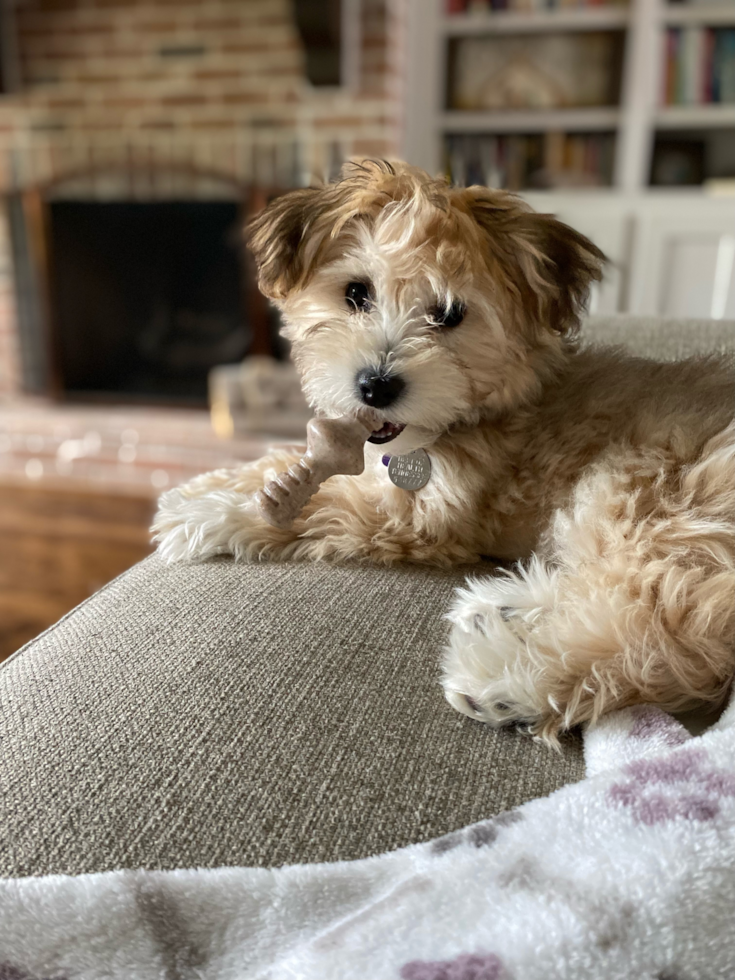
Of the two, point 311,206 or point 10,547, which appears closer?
point 311,206

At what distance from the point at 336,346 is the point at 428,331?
0.36 feet

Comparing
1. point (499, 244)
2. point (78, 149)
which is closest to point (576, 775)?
point (499, 244)

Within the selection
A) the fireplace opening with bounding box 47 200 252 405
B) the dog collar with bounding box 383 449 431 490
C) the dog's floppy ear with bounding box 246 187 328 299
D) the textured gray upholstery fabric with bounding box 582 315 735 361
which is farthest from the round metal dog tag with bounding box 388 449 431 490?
the fireplace opening with bounding box 47 200 252 405

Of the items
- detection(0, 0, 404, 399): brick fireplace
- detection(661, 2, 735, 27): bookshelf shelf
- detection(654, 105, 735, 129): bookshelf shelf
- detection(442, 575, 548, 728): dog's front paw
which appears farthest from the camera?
detection(0, 0, 404, 399): brick fireplace

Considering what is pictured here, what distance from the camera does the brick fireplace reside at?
329 centimetres

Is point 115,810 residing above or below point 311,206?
below

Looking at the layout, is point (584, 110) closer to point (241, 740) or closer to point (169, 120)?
point (169, 120)

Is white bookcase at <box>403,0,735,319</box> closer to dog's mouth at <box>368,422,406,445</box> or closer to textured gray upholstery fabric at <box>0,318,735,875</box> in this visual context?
dog's mouth at <box>368,422,406,445</box>

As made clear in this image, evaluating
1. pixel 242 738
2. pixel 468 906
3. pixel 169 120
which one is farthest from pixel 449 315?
pixel 169 120

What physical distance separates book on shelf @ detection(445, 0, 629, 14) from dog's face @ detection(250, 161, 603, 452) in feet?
8.80

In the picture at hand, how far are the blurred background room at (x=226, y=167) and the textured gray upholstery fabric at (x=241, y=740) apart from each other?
6.66ft

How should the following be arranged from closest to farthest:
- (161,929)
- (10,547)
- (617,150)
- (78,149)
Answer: (161,929) < (10,547) < (617,150) < (78,149)

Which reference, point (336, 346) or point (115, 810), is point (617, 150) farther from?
point (115, 810)

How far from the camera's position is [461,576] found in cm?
98
